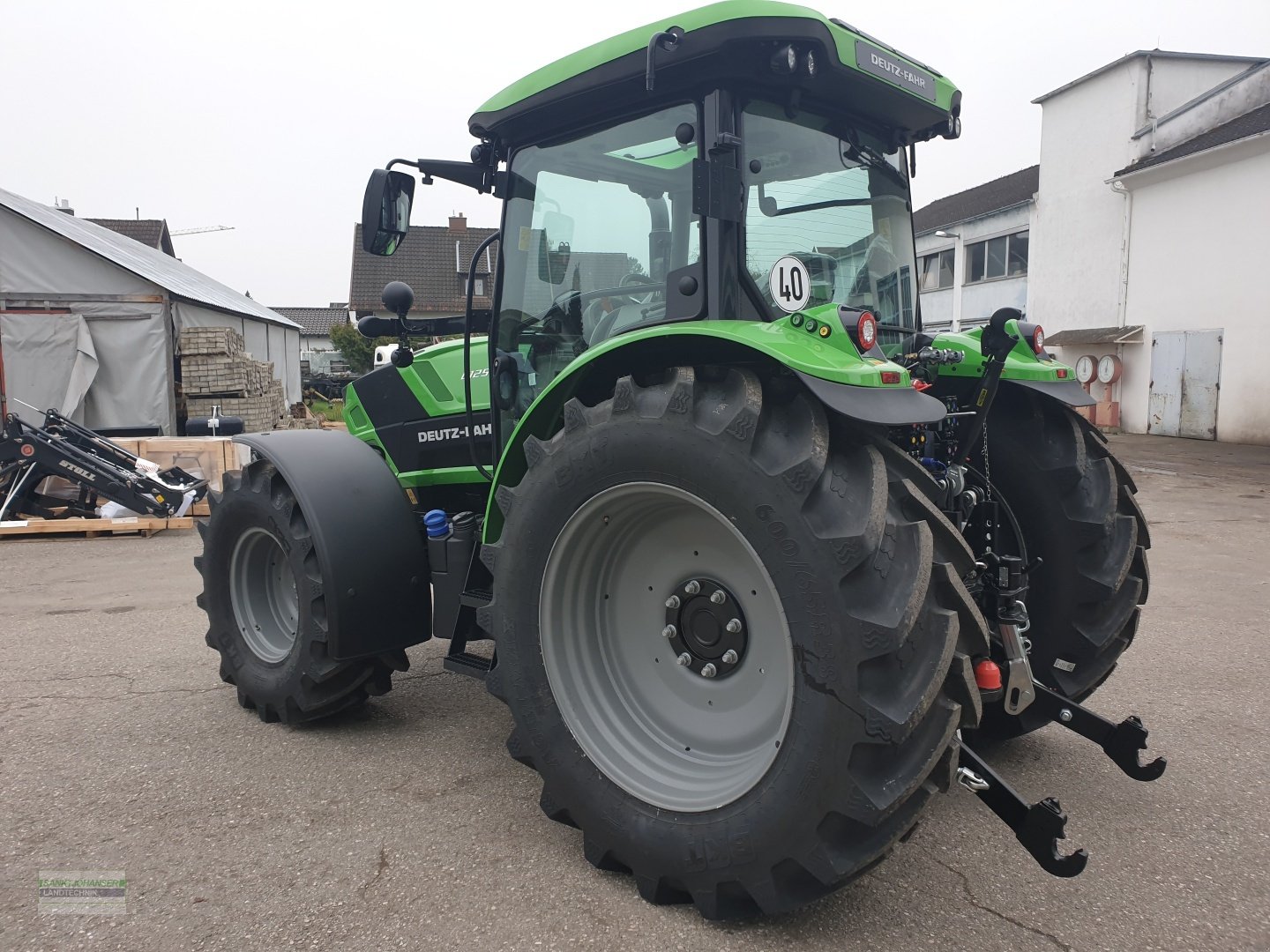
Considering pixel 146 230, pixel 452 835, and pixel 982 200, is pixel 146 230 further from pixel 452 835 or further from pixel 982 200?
pixel 452 835

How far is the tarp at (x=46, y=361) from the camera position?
45.9 ft

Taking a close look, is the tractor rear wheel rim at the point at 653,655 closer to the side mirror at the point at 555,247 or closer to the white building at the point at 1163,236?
the side mirror at the point at 555,247

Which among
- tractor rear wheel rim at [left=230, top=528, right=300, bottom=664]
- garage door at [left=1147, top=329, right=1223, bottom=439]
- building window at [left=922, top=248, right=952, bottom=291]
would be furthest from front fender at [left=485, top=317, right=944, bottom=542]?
building window at [left=922, top=248, right=952, bottom=291]

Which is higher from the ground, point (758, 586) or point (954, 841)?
point (758, 586)

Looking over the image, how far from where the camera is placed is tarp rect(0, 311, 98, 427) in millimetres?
13984

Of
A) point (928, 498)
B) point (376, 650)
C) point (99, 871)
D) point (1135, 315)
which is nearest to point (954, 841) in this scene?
point (928, 498)

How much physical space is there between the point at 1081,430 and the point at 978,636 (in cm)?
151

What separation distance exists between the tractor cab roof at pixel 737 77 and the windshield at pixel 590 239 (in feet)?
0.33

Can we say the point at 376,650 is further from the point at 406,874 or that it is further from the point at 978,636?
the point at 978,636

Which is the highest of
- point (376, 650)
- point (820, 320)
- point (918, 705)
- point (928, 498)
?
point (820, 320)

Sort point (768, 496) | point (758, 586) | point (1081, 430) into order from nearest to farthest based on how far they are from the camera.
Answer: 1. point (768, 496)
2. point (758, 586)
3. point (1081, 430)

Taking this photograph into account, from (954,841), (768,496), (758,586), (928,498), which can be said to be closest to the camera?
(768,496)

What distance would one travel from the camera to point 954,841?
290 centimetres

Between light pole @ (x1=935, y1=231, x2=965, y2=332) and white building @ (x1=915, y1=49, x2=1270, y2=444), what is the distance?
335cm
